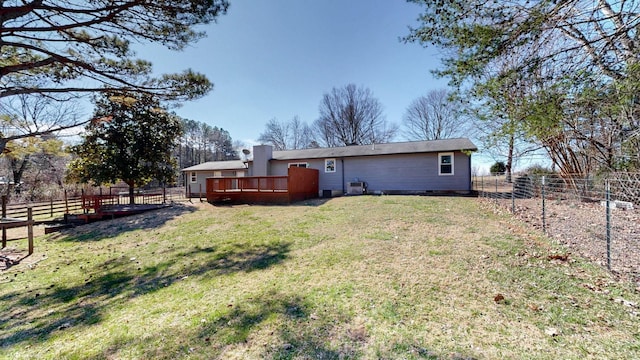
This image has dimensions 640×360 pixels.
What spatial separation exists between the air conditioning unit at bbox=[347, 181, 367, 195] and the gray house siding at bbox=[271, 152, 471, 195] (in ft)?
1.81

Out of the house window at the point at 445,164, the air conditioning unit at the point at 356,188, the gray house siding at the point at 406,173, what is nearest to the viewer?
the gray house siding at the point at 406,173

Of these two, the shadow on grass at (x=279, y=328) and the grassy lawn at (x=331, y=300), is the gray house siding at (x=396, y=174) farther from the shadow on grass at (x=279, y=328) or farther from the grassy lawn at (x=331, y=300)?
the shadow on grass at (x=279, y=328)

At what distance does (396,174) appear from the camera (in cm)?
1459

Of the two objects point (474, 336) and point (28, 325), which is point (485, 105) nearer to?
A: point (474, 336)

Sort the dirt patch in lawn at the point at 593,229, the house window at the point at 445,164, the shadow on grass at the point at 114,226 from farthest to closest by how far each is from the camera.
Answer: the house window at the point at 445,164
the shadow on grass at the point at 114,226
the dirt patch in lawn at the point at 593,229

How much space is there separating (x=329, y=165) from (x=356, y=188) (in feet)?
8.05

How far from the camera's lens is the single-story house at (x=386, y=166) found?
13320 mm

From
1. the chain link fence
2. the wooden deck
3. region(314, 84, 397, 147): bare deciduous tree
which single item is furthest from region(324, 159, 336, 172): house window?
region(314, 84, 397, 147): bare deciduous tree

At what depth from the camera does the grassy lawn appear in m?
2.34

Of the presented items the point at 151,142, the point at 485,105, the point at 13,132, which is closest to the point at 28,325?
the point at 485,105

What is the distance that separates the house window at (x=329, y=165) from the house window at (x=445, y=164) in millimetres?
5853

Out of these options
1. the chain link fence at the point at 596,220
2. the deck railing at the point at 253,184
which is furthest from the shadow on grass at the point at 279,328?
the deck railing at the point at 253,184

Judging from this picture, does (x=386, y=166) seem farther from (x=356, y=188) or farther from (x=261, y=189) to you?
(x=261, y=189)

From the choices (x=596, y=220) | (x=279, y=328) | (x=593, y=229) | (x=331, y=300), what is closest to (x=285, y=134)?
(x=596, y=220)
